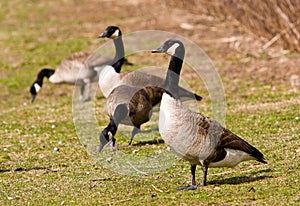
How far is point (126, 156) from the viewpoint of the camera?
33.9 feet

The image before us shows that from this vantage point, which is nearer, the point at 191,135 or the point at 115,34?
the point at 191,135

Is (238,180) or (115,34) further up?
(115,34)

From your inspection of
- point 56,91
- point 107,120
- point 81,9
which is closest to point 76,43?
point 56,91

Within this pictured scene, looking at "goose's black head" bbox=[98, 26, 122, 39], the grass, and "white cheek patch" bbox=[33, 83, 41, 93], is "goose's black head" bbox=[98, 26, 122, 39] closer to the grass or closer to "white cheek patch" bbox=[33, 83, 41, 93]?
the grass

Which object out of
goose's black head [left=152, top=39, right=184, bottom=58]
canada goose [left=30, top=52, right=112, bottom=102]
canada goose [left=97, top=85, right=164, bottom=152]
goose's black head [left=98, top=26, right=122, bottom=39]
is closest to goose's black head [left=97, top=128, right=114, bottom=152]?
canada goose [left=97, top=85, right=164, bottom=152]

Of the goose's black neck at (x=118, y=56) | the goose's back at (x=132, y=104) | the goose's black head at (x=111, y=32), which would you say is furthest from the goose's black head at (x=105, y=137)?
the goose's black head at (x=111, y=32)

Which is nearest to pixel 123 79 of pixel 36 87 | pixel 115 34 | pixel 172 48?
pixel 115 34

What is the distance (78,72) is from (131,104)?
19.3ft

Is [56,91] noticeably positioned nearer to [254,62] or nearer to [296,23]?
[254,62]

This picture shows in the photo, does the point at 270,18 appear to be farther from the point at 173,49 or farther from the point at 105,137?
the point at 173,49

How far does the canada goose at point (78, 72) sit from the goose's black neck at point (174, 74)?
27.7ft

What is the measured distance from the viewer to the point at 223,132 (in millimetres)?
7742

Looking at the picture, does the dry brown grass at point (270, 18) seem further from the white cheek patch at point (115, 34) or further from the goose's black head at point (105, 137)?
the goose's black head at point (105, 137)

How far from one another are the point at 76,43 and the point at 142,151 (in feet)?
39.5
